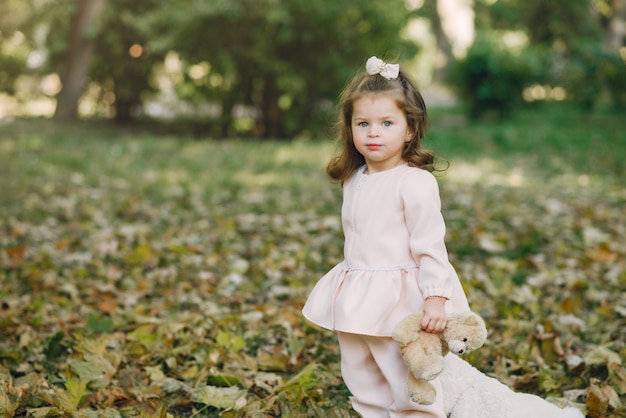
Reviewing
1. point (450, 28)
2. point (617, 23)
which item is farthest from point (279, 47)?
point (450, 28)

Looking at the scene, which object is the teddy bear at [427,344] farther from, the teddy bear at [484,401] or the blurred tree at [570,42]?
the blurred tree at [570,42]

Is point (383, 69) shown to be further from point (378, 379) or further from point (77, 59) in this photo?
point (77, 59)

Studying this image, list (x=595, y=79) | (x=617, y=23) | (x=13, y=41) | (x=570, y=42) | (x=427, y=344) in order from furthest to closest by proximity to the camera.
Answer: (x=570, y=42) < (x=617, y=23) < (x=13, y=41) < (x=595, y=79) < (x=427, y=344)

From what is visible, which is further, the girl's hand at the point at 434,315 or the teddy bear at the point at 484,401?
the teddy bear at the point at 484,401

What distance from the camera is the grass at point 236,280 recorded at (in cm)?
296

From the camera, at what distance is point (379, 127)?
2.45 metres

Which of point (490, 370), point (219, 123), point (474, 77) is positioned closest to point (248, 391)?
point (490, 370)

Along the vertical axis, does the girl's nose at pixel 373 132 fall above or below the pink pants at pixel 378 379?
above

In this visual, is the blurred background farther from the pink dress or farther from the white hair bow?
the pink dress

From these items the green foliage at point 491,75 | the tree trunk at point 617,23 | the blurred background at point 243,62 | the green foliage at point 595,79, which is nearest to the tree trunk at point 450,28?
the tree trunk at point 617,23

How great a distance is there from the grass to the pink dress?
0.50 m

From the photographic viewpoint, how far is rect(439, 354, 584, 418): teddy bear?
99.7 inches

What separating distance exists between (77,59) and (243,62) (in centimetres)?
503

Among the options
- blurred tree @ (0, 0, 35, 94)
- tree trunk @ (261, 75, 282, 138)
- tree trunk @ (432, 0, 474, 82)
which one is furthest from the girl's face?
tree trunk @ (432, 0, 474, 82)
